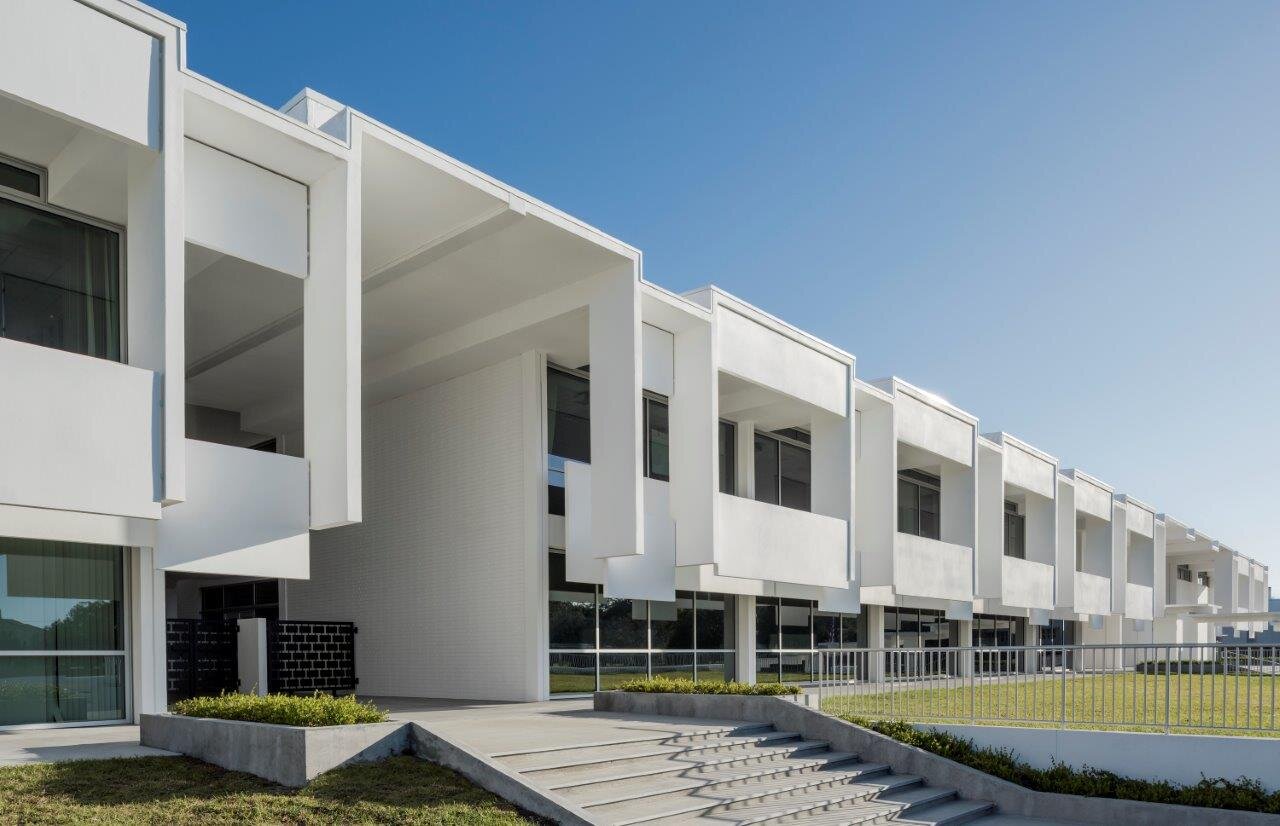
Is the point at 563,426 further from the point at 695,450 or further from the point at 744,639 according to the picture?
the point at 744,639

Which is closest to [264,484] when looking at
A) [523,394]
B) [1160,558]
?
[523,394]

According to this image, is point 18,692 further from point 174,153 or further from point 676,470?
point 676,470

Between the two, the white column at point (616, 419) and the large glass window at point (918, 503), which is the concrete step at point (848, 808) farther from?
the large glass window at point (918, 503)

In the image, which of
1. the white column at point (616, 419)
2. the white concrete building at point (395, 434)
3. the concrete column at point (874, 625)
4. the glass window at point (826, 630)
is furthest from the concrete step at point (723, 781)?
the concrete column at point (874, 625)

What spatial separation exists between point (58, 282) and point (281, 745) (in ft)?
23.9

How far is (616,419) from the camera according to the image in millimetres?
17719

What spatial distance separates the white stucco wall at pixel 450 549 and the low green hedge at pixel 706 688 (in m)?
3.49

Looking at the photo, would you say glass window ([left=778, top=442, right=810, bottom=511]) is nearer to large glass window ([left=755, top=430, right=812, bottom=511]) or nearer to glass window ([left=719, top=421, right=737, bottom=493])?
large glass window ([left=755, top=430, right=812, bottom=511])

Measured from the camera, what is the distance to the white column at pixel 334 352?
504 inches

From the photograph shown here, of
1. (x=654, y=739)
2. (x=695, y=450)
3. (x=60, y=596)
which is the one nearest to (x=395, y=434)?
(x=695, y=450)

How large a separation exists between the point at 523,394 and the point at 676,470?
339 centimetres

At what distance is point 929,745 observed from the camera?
14.1 metres

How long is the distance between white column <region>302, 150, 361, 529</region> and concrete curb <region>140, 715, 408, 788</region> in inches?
113

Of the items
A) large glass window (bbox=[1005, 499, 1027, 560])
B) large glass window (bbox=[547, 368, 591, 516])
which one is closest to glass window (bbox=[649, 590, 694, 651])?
large glass window (bbox=[547, 368, 591, 516])
